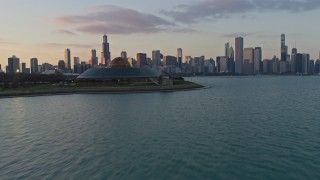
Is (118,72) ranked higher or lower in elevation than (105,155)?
higher

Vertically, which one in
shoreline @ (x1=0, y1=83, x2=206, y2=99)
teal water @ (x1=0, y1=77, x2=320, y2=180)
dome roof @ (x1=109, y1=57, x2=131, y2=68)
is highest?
dome roof @ (x1=109, y1=57, x2=131, y2=68)

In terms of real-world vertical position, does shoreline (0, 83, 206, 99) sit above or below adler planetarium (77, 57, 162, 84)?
below

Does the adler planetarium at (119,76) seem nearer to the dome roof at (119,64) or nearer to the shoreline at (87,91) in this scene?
the dome roof at (119,64)

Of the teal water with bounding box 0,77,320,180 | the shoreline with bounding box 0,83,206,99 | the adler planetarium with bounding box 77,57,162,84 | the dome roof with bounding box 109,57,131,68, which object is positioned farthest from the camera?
the dome roof with bounding box 109,57,131,68

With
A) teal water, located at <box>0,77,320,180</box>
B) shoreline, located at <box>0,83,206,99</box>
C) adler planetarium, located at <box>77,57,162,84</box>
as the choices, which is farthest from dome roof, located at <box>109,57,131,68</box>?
teal water, located at <box>0,77,320,180</box>

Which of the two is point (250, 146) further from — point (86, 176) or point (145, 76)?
point (145, 76)

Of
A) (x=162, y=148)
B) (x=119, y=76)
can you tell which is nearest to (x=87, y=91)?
(x=119, y=76)

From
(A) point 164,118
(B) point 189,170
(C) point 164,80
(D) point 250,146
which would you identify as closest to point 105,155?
(B) point 189,170

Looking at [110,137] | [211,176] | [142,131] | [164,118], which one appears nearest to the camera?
[211,176]

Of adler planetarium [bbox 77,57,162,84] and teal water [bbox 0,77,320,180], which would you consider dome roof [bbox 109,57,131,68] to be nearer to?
adler planetarium [bbox 77,57,162,84]

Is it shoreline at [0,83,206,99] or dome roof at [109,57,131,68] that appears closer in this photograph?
shoreline at [0,83,206,99]

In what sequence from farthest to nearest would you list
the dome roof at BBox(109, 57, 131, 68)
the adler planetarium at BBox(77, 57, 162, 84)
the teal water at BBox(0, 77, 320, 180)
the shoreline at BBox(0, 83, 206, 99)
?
the dome roof at BBox(109, 57, 131, 68), the adler planetarium at BBox(77, 57, 162, 84), the shoreline at BBox(0, 83, 206, 99), the teal water at BBox(0, 77, 320, 180)
